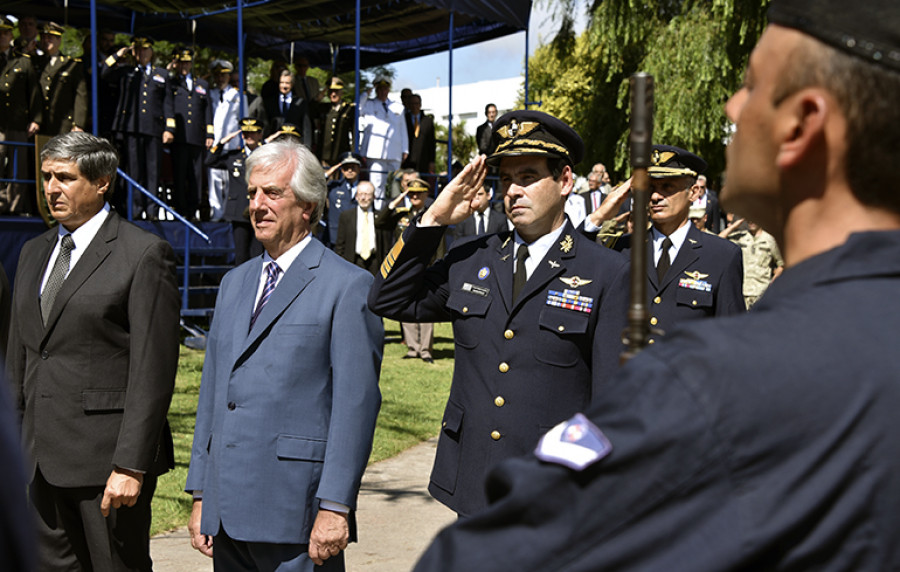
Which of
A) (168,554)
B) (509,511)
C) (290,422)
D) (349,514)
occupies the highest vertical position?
(509,511)

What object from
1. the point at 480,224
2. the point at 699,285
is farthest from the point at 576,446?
the point at 480,224

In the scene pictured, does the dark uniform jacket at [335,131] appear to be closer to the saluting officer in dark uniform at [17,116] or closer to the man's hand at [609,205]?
the saluting officer in dark uniform at [17,116]

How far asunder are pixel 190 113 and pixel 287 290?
11.0 meters

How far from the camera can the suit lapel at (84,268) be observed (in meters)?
3.81

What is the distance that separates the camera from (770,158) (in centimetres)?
117

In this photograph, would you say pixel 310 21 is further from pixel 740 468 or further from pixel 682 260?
pixel 740 468

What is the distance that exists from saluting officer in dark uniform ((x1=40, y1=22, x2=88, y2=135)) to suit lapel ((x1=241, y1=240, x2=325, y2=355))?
909 centimetres

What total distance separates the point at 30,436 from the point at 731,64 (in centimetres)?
1720

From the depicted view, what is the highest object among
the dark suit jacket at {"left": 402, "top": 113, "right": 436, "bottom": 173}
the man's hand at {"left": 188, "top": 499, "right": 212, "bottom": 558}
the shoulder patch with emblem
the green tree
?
the green tree

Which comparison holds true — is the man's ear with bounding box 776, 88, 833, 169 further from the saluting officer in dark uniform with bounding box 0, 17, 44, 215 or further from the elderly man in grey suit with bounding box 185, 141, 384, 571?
the saluting officer in dark uniform with bounding box 0, 17, 44, 215

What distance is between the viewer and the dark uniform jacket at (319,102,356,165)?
601 inches

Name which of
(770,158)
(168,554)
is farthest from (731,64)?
(770,158)

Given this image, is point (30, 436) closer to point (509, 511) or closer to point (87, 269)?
point (87, 269)

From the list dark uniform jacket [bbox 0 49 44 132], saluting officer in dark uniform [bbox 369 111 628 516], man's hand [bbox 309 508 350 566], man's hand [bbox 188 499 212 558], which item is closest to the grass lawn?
man's hand [bbox 188 499 212 558]
